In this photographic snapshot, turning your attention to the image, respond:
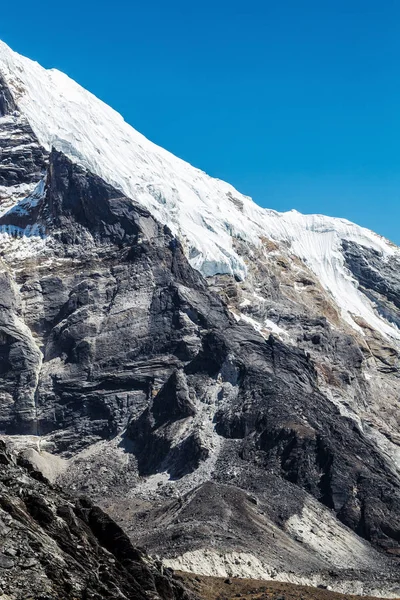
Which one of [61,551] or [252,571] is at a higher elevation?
[61,551]

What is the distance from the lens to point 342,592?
486 feet

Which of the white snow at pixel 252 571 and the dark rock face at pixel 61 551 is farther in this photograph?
the white snow at pixel 252 571

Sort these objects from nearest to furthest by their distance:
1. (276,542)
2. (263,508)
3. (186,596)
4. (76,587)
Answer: (76,587) < (186,596) < (276,542) < (263,508)

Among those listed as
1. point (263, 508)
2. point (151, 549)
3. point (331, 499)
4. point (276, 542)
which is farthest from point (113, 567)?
point (331, 499)

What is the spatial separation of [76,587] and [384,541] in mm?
140073

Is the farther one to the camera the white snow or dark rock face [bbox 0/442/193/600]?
the white snow

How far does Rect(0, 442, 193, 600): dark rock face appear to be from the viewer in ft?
174

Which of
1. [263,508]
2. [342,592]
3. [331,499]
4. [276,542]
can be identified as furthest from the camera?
[331,499]

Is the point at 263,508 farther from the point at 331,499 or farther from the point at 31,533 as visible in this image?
the point at 31,533

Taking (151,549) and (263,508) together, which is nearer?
(151,549)

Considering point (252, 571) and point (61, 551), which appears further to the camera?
point (252, 571)

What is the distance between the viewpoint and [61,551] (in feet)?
190

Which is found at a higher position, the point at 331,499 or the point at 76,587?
the point at 331,499

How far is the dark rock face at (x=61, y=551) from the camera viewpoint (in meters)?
52.9
